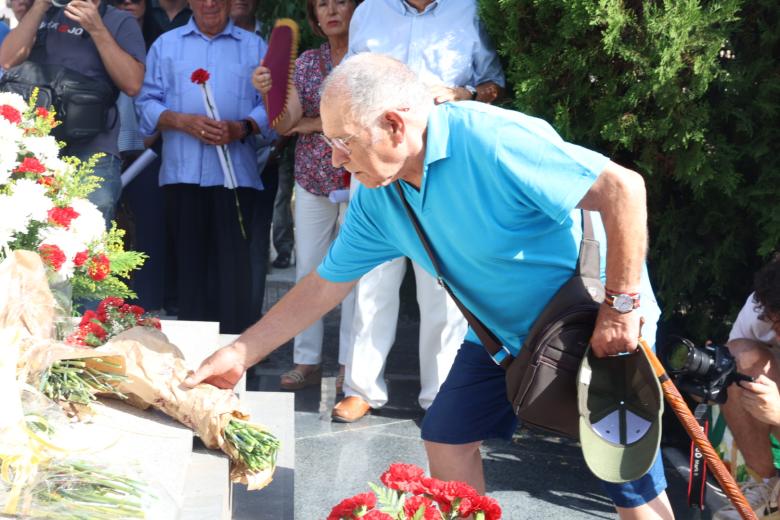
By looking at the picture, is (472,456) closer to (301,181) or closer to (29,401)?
(29,401)

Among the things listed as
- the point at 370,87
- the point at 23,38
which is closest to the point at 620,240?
the point at 370,87

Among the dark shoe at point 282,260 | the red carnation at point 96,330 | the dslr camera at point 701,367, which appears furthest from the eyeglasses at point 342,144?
the dark shoe at point 282,260

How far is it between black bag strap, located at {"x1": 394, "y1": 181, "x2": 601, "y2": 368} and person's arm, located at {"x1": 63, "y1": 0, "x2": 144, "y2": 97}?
3.14m

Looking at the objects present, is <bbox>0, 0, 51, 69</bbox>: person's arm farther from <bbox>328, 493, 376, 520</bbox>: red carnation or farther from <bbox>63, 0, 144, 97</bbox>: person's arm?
<bbox>328, 493, 376, 520</bbox>: red carnation

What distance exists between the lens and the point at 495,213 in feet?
9.95

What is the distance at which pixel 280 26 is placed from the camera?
6023mm

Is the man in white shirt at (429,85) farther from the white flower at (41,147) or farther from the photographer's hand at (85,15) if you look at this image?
the white flower at (41,147)

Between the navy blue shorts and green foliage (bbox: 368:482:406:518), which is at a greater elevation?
green foliage (bbox: 368:482:406:518)

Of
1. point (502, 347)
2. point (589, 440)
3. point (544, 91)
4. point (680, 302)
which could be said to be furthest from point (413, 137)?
point (680, 302)

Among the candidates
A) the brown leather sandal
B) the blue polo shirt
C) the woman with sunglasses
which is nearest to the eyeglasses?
the blue polo shirt

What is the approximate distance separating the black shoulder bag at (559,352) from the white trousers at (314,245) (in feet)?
Answer: 9.63

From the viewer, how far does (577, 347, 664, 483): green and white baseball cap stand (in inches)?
118

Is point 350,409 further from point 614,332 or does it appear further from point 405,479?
point 405,479

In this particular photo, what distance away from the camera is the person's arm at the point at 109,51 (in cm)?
573
